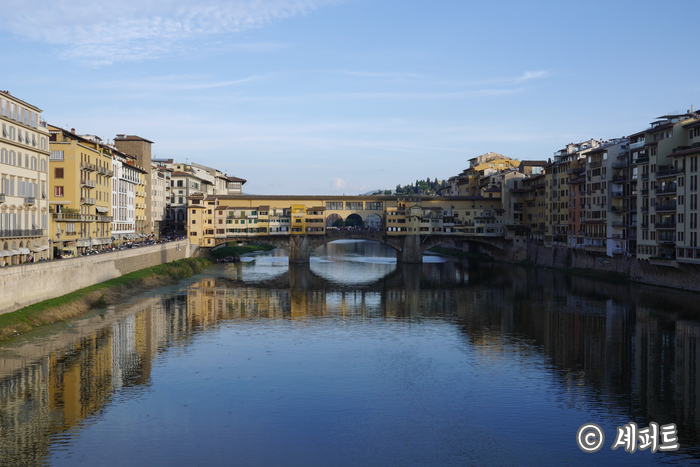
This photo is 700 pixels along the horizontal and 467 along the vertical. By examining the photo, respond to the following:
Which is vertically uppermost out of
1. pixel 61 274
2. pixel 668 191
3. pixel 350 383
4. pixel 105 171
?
pixel 105 171

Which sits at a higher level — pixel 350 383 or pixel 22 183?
pixel 22 183

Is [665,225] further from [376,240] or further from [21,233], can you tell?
[21,233]

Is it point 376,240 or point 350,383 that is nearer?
point 350,383

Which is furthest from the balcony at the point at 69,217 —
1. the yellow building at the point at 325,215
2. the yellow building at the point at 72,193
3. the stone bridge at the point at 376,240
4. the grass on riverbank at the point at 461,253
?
the grass on riverbank at the point at 461,253

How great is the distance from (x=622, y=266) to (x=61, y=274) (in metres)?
53.7

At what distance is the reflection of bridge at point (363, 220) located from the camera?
318 ft

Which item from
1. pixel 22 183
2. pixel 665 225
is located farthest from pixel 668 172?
pixel 22 183

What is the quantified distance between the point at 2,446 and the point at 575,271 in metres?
66.8

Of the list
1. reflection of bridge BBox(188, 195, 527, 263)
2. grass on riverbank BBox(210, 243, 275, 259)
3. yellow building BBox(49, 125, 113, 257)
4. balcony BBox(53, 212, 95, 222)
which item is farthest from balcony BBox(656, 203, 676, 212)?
grass on riverbank BBox(210, 243, 275, 259)

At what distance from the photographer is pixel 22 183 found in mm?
49688

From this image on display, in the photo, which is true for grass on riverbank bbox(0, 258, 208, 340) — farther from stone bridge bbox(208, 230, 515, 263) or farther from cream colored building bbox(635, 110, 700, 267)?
cream colored building bbox(635, 110, 700, 267)

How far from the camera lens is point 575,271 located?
77188 mm

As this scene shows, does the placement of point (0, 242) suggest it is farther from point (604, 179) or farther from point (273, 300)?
point (604, 179)

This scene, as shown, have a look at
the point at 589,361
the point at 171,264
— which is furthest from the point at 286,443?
the point at 171,264
